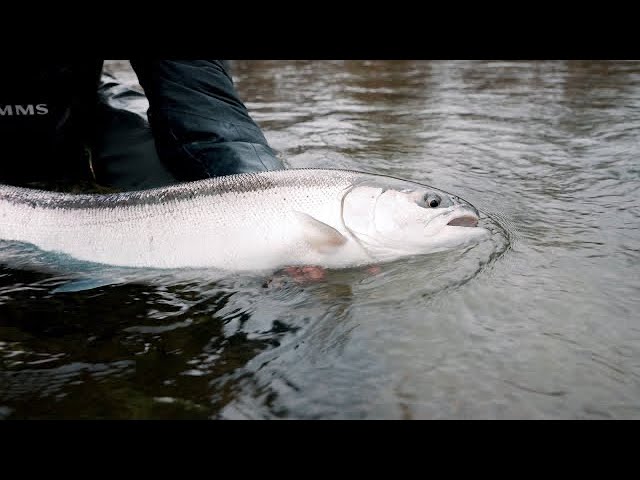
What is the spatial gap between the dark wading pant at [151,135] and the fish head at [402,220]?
94 cm

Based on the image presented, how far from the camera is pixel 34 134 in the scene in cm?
413

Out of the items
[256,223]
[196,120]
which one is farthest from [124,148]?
[256,223]

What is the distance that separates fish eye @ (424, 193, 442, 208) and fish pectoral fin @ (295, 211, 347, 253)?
44 cm

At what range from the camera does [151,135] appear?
4.52m

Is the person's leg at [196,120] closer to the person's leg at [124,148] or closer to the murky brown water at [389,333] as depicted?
the person's leg at [124,148]

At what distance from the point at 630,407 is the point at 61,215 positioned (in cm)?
253

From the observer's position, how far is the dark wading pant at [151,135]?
12.4 ft

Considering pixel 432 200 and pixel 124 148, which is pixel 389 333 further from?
pixel 124 148

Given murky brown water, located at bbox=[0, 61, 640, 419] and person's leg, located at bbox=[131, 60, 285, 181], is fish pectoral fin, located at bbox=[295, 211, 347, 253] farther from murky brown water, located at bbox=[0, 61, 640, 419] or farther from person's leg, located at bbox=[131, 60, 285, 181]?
person's leg, located at bbox=[131, 60, 285, 181]

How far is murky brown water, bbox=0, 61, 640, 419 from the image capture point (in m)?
1.84

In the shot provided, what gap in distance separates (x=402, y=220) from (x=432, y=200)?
0.57 ft
